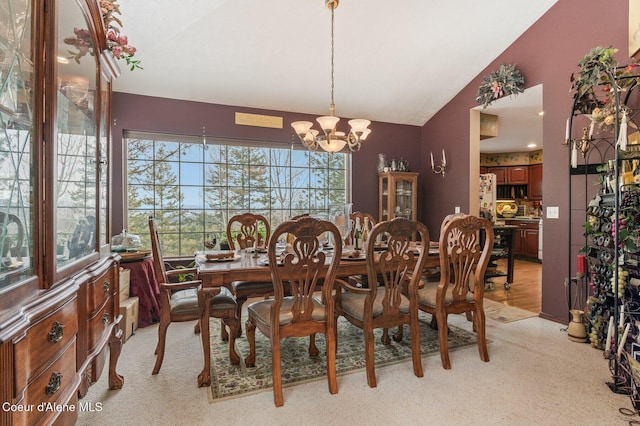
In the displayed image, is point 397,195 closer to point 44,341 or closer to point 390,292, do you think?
point 390,292

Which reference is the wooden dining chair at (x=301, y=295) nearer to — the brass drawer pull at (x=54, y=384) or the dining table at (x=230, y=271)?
the dining table at (x=230, y=271)

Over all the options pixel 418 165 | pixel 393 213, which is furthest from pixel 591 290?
pixel 418 165

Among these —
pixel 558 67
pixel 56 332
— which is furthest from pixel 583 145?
pixel 56 332


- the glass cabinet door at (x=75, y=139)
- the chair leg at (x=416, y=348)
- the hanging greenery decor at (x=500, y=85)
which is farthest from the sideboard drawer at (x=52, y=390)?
the hanging greenery decor at (x=500, y=85)

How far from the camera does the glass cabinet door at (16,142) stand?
2.96 feet

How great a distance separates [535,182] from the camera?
779 centimetres

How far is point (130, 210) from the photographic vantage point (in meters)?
4.08

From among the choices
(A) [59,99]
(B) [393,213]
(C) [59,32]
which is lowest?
(B) [393,213]

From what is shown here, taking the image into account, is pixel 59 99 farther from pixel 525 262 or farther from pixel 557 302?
pixel 525 262

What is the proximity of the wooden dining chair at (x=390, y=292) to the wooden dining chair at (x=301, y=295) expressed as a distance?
0.23 metres

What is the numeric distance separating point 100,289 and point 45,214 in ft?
2.31

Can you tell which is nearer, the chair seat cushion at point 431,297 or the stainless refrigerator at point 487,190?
the chair seat cushion at point 431,297

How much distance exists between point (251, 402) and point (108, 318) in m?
0.95

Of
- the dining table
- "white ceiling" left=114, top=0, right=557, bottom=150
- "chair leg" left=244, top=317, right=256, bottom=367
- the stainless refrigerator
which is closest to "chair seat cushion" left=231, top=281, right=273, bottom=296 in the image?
the dining table
